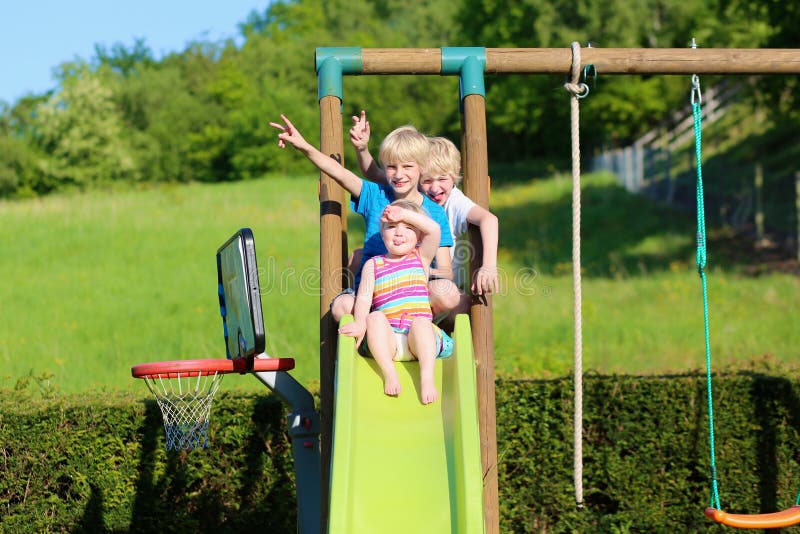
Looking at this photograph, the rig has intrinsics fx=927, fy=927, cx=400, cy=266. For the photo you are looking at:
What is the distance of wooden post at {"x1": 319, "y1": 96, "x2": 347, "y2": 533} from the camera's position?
4.88 meters

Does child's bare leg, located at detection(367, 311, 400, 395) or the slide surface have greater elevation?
child's bare leg, located at detection(367, 311, 400, 395)

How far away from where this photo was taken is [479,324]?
496cm

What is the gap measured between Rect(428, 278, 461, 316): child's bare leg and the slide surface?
0.23 m

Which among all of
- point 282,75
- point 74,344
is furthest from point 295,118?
point 74,344

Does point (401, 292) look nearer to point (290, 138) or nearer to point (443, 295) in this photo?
point (443, 295)

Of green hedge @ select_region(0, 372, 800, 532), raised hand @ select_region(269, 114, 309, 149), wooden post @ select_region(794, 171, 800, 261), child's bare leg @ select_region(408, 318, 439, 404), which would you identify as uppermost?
wooden post @ select_region(794, 171, 800, 261)

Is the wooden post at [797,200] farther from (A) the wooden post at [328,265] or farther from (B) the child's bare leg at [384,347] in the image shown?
(B) the child's bare leg at [384,347]

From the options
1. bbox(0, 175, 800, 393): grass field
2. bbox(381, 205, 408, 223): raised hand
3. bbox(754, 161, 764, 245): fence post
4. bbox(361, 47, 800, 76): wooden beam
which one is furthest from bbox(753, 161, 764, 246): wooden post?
bbox(381, 205, 408, 223): raised hand

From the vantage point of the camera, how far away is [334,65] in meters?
5.25

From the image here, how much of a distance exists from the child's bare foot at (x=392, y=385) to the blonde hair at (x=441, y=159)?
1.29m

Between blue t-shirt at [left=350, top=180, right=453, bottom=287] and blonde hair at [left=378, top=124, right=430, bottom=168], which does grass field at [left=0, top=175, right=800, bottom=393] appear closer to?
blue t-shirt at [left=350, top=180, right=453, bottom=287]

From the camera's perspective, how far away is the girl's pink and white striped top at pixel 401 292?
4.76 meters

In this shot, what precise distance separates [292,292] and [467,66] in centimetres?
1051

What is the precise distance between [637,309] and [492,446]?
33.6 feet
